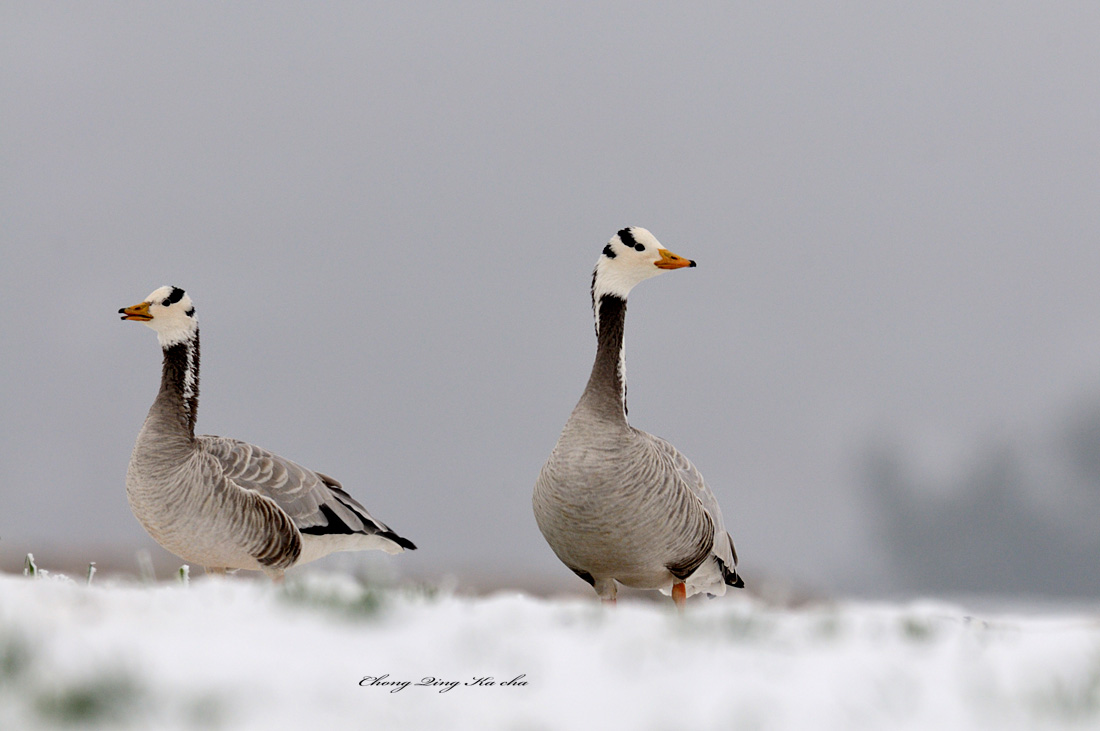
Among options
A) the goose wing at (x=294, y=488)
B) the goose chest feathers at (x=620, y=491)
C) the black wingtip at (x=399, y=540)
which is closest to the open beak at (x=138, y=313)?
the goose wing at (x=294, y=488)

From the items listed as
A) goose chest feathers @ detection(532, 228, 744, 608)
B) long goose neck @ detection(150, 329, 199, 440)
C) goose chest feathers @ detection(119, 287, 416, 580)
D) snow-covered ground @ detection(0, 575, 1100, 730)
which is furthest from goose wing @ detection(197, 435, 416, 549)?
snow-covered ground @ detection(0, 575, 1100, 730)

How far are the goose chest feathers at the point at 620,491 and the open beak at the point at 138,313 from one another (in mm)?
5007

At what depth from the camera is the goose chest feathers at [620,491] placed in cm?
909

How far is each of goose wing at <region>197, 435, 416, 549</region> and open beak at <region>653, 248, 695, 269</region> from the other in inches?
180

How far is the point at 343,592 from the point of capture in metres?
5.80

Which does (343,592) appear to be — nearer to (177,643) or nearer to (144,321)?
(177,643)

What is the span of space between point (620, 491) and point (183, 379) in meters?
5.46

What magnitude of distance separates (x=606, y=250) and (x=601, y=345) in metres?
0.88

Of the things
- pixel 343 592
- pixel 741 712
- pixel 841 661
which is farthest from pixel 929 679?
pixel 343 592

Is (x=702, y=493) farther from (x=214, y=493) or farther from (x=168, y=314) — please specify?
(x=168, y=314)

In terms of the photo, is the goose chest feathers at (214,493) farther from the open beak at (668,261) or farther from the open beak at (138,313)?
the open beak at (668,261)

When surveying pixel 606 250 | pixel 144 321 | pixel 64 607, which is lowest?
pixel 64 607

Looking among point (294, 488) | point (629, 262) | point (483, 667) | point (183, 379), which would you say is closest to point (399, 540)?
point (294, 488)

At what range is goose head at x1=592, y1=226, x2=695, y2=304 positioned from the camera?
983 centimetres
